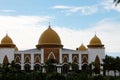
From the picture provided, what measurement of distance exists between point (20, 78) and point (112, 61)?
23237 mm

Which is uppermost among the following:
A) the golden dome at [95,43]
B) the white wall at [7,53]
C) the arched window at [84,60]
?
the golden dome at [95,43]

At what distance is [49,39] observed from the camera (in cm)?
7038

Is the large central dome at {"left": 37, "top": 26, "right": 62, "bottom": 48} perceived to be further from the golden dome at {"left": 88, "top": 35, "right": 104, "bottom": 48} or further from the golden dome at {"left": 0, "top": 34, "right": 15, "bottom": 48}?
the golden dome at {"left": 88, "top": 35, "right": 104, "bottom": 48}

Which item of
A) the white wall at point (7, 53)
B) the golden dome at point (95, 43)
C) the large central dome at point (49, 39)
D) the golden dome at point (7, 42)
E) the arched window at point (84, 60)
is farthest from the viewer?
the golden dome at point (95, 43)

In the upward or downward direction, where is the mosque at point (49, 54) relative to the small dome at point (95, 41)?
downward

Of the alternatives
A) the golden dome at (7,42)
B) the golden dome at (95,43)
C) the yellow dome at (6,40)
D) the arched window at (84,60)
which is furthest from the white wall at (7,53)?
the golden dome at (95,43)

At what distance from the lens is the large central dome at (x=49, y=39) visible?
70000 mm

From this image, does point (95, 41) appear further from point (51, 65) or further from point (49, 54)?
point (51, 65)

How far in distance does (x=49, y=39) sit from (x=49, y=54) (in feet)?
8.49

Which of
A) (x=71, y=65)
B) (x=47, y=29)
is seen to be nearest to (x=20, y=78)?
(x=71, y=65)

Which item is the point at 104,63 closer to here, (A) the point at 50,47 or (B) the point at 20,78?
(A) the point at 50,47

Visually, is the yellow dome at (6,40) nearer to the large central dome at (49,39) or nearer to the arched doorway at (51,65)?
the large central dome at (49,39)

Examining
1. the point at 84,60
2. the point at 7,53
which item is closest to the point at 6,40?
the point at 7,53

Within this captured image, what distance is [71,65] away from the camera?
221 ft
